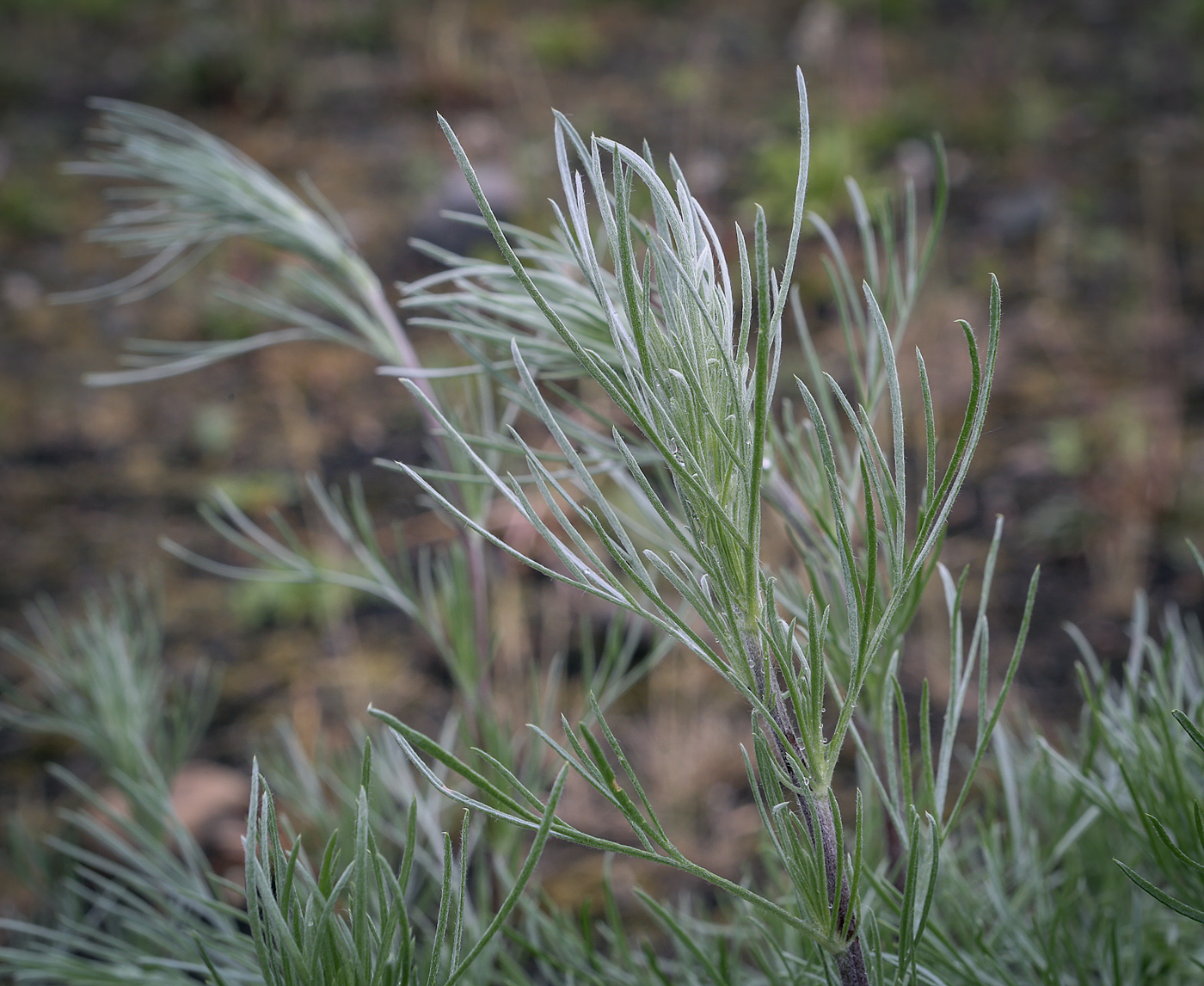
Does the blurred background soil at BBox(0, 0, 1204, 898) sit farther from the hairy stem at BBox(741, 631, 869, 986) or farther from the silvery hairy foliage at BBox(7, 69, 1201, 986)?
the hairy stem at BBox(741, 631, 869, 986)

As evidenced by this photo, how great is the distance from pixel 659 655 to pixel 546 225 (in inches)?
73.3

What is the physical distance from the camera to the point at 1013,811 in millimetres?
445

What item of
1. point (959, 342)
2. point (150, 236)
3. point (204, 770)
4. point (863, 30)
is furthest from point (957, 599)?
point (863, 30)

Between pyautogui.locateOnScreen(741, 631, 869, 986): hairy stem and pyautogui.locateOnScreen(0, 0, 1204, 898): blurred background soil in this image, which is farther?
→ pyautogui.locateOnScreen(0, 0, 1204, 898): blurred background soil

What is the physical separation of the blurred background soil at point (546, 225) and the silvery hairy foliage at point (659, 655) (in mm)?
728

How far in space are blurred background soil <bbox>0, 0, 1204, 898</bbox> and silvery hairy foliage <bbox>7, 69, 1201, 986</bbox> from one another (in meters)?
0.73

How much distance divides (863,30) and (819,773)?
3.24 m

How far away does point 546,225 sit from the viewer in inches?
87.1

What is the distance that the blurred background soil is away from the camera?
144 centimetres

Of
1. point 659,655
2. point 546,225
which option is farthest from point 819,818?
point 546,225

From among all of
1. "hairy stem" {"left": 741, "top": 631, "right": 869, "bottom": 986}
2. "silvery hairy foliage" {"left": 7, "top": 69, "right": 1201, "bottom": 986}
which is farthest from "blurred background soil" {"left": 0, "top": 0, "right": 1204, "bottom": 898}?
"hairy stem" {"left": 741, "top": 631, "right": 869, "bottom": 986}

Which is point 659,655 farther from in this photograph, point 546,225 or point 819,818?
point 546,225

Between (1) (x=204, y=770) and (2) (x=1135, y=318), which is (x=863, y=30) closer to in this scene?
(2) (x=1135, y=318)

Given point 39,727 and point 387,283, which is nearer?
point 39,727
